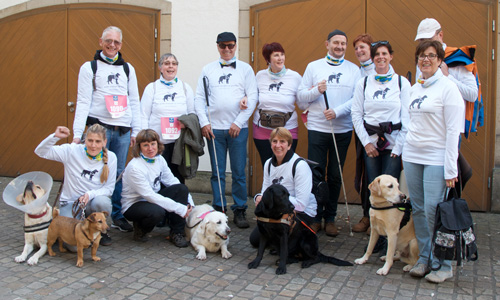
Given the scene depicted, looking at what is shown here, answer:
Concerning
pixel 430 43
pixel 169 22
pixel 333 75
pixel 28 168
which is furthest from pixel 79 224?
pixel 28 168

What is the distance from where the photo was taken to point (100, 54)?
212 inches

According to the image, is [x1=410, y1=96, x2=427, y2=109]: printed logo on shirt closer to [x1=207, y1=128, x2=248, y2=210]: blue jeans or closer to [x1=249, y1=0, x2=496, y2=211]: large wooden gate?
[x1=207, y1=128, x2=248, y2=210]: blue jeans

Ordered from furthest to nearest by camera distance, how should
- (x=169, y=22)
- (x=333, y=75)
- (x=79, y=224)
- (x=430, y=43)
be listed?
1. (x=169, y=22)
2. (x=333, y=75)
3. (x=79, y=224)
4. (x=430, y=43)

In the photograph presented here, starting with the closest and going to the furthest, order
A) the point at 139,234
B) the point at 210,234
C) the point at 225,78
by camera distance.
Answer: the point at 210,234
the point at 139,234
the point at 225,78

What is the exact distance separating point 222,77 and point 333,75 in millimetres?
1284

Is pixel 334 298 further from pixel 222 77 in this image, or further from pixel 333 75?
pixel 222 77

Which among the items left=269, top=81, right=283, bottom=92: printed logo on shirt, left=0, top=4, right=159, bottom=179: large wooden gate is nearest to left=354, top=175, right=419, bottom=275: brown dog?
left=269, top=81, right=283, bottom=92: printed logo on shirt

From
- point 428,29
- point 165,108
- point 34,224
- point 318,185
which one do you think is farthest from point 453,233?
point 34,224

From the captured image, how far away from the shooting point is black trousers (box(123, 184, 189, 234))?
4.92 meters

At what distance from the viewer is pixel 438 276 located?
3.95 metres

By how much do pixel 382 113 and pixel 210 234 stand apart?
211cm

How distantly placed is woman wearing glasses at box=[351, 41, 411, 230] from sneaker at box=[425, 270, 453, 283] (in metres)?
1.13

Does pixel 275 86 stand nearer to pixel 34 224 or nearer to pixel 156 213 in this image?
pixel 156 213

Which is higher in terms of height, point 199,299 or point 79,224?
point 79,224
